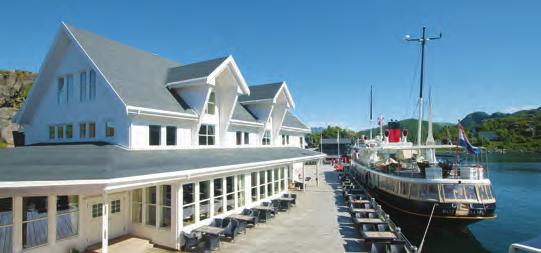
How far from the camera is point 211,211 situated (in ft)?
51.1

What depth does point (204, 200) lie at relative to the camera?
15.1 metres

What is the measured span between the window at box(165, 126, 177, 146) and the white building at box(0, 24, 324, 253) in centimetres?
5

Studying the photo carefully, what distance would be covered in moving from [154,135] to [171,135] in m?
1.31

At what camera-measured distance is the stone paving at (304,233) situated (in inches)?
529

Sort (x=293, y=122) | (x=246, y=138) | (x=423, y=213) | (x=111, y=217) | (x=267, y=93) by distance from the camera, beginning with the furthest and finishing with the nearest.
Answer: (x=293, y=122) < (x=267, y=93) < (x=246, y=138) < (x=423, y=213) < (x=111, y=217)

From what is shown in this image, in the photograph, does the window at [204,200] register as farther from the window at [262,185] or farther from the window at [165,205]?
the window at [262,185]

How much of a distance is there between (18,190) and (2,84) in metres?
65.2

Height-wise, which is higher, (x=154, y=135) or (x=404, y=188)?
(x=154, y=135)

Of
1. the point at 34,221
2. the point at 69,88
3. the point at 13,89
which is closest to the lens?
the point at 34,221

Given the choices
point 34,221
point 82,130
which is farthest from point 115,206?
point 82,130

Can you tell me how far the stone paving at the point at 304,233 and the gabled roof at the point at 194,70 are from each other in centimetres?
928

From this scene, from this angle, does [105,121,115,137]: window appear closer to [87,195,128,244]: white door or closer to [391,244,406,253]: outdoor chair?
[87,195,128,244]: white door

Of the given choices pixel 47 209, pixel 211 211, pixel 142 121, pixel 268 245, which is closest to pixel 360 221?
pixel 268 245

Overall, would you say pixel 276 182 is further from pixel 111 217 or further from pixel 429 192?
pixel 111 217
